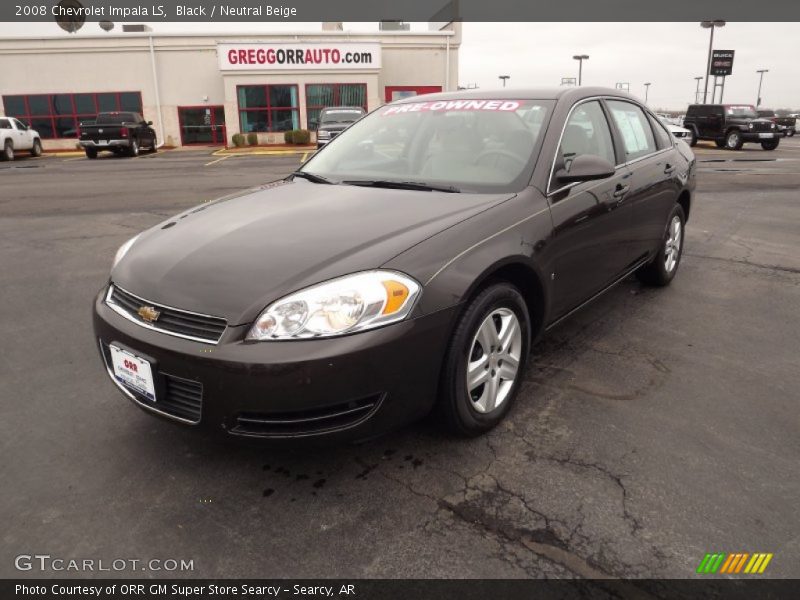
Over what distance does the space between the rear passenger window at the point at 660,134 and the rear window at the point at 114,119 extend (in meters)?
23.5

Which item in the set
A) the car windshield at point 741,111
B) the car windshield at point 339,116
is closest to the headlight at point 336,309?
the car windshield at point 339,116

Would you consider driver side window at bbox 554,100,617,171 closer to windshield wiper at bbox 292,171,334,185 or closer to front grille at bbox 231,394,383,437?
windshield wiper at bbox 292,171,334,185

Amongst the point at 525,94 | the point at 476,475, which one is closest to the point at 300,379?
the point at 476,475

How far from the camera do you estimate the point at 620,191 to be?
12.6 ft

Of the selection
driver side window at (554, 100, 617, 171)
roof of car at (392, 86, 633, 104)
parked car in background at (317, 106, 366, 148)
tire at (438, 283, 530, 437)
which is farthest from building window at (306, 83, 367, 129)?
tire at (438, 283, 530, 437)

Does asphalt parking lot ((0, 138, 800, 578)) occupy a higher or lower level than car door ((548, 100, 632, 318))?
lower

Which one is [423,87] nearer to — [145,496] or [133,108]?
[133,108]

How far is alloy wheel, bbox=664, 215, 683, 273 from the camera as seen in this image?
16.6ft

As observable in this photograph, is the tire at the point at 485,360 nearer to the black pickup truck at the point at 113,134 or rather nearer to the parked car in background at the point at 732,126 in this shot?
the parked car in background at the point at 732,126

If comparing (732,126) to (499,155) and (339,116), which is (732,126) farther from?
(499,155)

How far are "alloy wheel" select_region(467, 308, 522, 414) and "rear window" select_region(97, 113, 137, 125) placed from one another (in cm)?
2489

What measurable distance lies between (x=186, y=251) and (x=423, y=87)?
31.7 meters

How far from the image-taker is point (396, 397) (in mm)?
2346

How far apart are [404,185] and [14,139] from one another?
2550 cm
